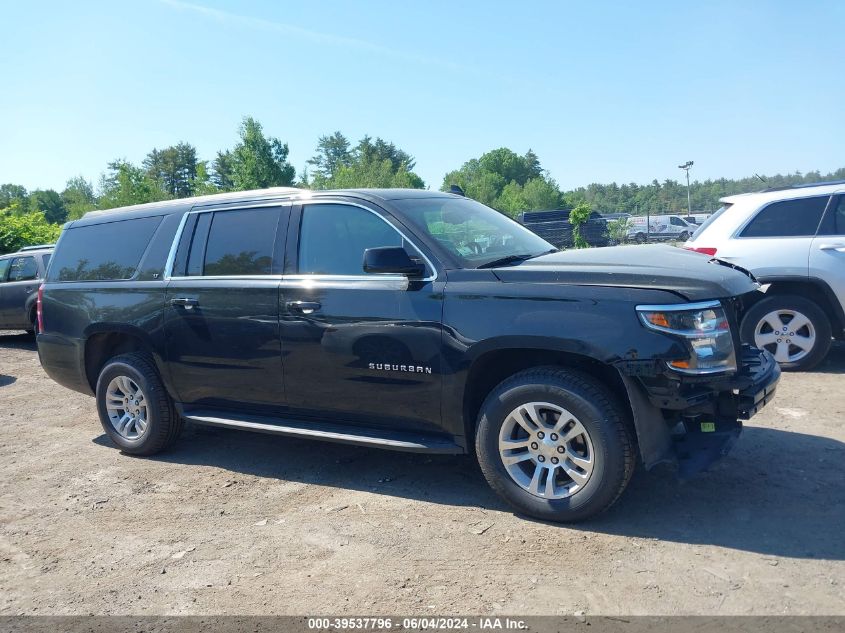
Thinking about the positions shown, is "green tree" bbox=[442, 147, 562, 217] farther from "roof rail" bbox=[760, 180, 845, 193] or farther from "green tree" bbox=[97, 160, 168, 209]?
"roof rail" bbox=[760, 180, 845, 193]

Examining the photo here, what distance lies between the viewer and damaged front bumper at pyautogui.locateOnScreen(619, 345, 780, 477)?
353cm

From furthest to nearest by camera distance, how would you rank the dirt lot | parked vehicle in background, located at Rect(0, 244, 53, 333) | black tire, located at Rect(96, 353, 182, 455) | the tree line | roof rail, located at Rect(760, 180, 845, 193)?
the tree line < parked vehicle in background, located at Rect(0, 244, 53, 333) < roof rail, located at Rect(760, 180, 845, 193) < black tire, located at Rect(96, 353, 182, 455) < the dirt lot

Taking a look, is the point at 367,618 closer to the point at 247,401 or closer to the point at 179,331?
the point at 247,401

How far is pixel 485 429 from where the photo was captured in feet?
13.0

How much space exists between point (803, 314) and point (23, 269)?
41.9 feet

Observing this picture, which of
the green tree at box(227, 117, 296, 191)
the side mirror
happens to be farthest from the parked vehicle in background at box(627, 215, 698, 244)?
the side mirror

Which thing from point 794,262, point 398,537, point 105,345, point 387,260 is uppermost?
point 387,260

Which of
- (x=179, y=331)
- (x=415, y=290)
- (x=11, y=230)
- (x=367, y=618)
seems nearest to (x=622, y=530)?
(x=367, y=618)

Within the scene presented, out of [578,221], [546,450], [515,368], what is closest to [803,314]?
[515,368]

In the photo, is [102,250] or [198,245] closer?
[198,245]

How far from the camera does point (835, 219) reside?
695cm

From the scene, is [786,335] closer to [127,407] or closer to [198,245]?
[198,245]

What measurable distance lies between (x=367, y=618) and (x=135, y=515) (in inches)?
84.0

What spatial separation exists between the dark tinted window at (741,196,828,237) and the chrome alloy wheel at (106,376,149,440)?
242 inches
